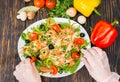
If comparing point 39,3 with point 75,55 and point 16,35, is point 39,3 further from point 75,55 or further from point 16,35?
point 75,55

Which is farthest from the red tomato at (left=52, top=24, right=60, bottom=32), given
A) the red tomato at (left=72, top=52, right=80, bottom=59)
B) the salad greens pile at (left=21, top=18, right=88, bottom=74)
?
the red tomato at (left=72, top=52, right=80, bottom=59)

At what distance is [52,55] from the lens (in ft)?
5.25

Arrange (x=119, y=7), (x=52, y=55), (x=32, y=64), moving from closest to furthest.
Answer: (x=32, y=64), (x=52, y=55), (x=119, y=7)

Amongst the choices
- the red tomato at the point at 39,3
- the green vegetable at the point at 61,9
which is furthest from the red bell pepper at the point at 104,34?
the red tomato at the point at 39,3

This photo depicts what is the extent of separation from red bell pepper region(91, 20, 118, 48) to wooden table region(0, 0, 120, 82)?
4 centimetres

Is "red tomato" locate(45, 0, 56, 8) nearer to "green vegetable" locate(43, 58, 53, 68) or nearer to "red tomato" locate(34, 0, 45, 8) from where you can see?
"red tomato" locate(34, 0, 45, 8)

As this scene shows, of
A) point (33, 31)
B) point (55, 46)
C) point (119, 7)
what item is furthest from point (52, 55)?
point (119, 7)

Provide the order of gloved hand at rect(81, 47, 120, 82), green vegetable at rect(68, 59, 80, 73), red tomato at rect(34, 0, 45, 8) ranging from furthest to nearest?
red tomato at rect(34, 0, 45, 8) → green vegetable at rect(68, 59, 80, 73) → gloved hand at rect(81, 47, 120, 82)

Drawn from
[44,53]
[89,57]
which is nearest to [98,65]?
[89,57]

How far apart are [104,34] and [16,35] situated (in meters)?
0.41

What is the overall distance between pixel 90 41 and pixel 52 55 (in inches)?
7.4

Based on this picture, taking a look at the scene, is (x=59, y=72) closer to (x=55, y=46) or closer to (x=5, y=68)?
(x=55, y=46)

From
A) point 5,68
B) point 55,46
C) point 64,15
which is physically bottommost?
point 5,68

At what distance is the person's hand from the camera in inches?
57.6
